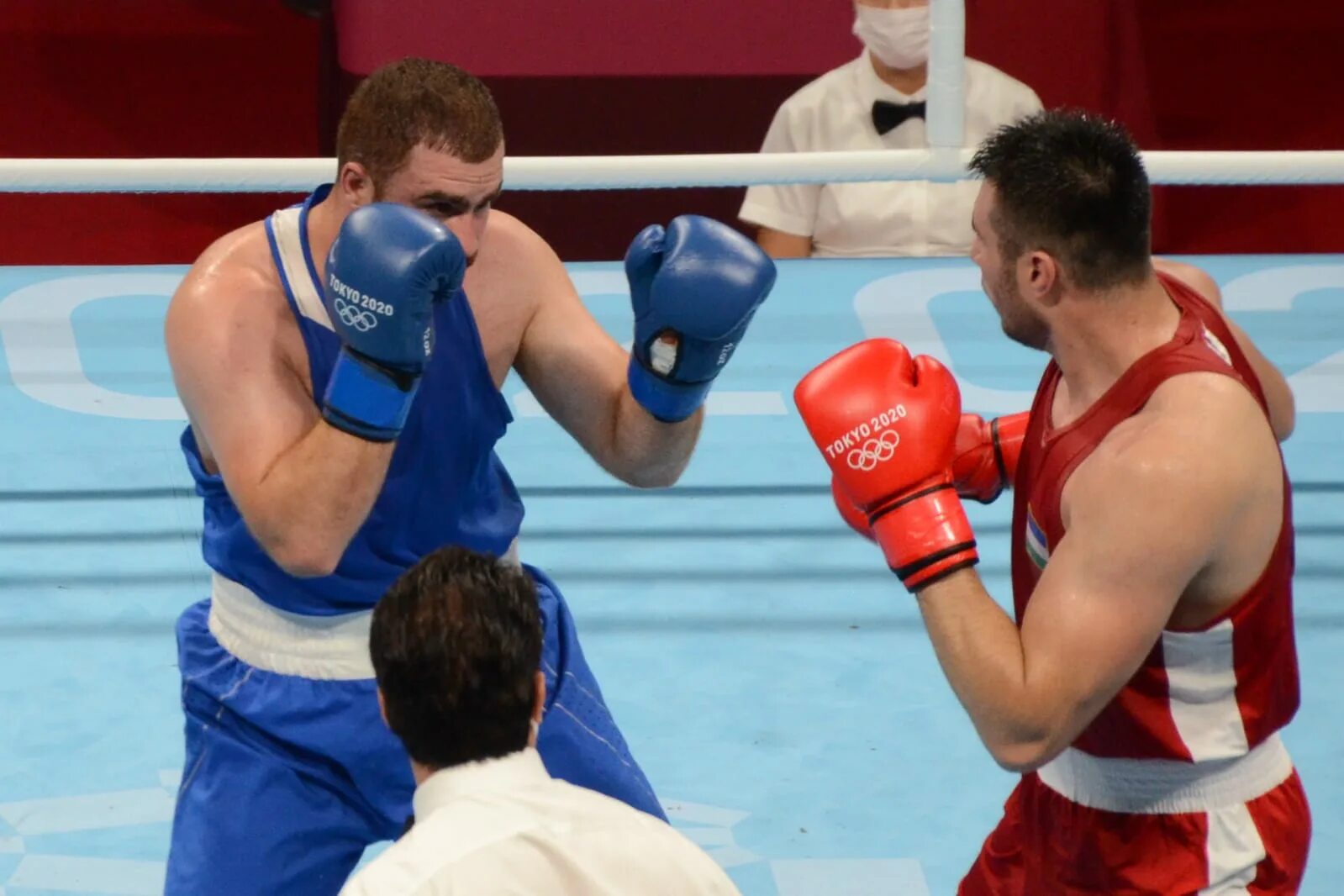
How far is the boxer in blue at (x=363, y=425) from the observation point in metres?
2.20

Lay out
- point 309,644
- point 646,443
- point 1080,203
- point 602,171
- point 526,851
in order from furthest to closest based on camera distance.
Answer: point 602,171, point 646,443, point 309,644, point 1080,203, point 526,851

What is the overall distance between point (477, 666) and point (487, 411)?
2.63 ft

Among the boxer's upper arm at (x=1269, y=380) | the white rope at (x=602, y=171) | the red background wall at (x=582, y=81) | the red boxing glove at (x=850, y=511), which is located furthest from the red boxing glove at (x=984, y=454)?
the red background wall at (x=582, y=81)

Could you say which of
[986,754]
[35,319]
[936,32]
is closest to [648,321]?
[986,754]

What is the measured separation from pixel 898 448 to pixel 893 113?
2.89 metres

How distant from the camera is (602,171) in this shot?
3668mm

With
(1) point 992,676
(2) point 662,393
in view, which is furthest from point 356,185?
(1) point 992,676

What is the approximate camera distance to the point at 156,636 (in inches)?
138

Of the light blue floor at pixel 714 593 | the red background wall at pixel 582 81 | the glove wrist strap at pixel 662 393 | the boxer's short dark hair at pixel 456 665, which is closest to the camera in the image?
the boxer's short dark hair at pixel 456 665

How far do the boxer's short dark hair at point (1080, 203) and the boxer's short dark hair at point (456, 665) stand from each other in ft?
2.35

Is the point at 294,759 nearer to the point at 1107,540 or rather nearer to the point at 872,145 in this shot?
the point at 1107,540

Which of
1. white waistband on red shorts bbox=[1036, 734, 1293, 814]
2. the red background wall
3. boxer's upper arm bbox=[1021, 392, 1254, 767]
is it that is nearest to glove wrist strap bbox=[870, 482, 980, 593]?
boxer's upper arm bbox=[1021, 392, 1254, 767]

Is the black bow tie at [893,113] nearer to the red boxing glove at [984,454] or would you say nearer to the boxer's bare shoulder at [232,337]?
the red boxing glove at [984,454]

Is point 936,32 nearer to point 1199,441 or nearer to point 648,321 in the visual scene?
point 648,321
